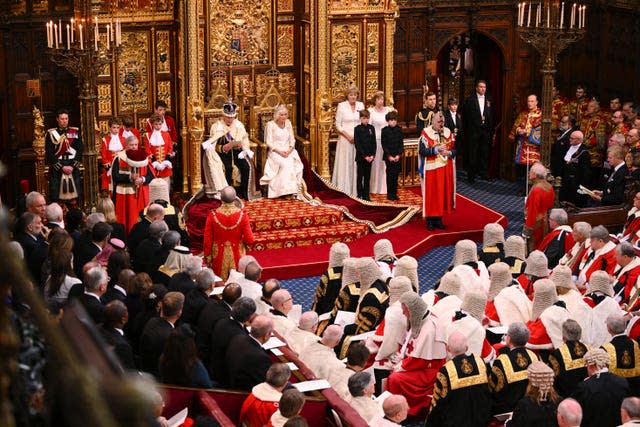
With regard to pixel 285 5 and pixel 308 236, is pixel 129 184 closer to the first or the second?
pixel 308 236

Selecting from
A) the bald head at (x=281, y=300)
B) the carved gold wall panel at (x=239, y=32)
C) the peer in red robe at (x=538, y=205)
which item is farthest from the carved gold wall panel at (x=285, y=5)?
the bald head at (x=281, y=300)

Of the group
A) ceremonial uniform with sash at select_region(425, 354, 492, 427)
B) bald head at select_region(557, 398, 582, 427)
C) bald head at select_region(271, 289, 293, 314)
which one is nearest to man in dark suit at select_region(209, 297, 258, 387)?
bald head at select_region(271, 289, 293, 314)

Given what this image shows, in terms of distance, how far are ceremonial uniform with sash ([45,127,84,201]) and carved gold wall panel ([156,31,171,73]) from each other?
223 centimetres

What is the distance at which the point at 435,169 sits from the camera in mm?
15305

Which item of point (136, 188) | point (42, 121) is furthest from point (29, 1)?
point (136, 188)

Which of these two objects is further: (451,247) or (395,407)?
(451,247)

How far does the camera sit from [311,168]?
1689 centimetres

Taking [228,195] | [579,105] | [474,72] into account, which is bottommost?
[228,195]

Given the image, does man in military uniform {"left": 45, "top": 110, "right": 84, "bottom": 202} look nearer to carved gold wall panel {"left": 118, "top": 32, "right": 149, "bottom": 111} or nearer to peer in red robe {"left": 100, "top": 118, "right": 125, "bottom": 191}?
peer in red robe {"left": 100, "top": 118, "right": 125, "bottom": 191}

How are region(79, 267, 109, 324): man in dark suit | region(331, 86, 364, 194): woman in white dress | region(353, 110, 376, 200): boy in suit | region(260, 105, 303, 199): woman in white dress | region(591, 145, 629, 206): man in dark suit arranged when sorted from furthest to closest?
1. region(331, 86, 364, 194): woman in white dress
2. region(353, 110, 376, 200): boy in suit
3. region(260, 105, 303, 199): woman in white dress
4. region(591, 145, 629, 206): man in dark suit
5. region(79, 267, 109, 324): man in dark suit

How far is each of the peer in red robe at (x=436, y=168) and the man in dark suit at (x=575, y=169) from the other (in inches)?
82.6

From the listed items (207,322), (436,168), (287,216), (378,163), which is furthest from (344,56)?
(207,322)

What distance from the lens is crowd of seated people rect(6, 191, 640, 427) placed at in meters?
7.30

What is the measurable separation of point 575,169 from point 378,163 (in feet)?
10.2
